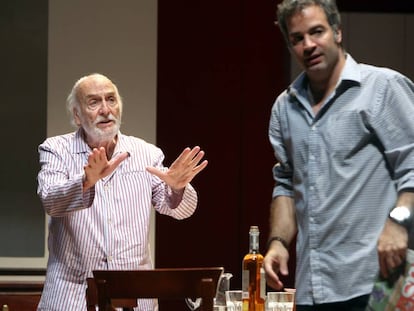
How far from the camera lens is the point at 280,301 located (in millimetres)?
3072

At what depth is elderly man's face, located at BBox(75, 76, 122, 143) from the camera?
377 centimetres

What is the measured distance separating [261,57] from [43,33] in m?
1.25

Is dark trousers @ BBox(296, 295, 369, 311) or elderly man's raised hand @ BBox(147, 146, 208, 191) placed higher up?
elderly man's raised hand @ BBox(147, 146, 208, 191)

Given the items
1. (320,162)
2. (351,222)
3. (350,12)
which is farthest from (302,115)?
(350,12)

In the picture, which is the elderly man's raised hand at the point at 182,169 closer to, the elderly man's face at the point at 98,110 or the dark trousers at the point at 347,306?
the elderly man's face at the point at 98,110

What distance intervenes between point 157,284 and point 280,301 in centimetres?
39

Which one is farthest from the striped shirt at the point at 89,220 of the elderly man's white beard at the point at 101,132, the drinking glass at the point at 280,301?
the drinking glass at the point at 280,301

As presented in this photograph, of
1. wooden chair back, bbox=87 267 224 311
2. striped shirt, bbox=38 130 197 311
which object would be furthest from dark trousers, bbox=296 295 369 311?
striped shirt, bbox=38 130 197 311

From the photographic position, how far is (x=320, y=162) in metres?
2.47

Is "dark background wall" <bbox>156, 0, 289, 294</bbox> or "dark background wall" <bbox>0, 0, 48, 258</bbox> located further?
"dark background wall" <bbox>156, 0, 289, 294</bbox>

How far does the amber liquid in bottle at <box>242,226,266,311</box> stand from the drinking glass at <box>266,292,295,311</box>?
10 centimetres

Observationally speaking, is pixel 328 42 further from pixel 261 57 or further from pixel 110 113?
pixel 261 57

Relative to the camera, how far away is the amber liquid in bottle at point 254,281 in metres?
2.95

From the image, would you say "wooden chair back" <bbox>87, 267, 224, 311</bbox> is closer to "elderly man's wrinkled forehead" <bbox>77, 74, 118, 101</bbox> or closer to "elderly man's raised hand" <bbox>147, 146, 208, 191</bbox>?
"elderly man's raised hand" <bbox>147, 146, 208, 191</bbox>
